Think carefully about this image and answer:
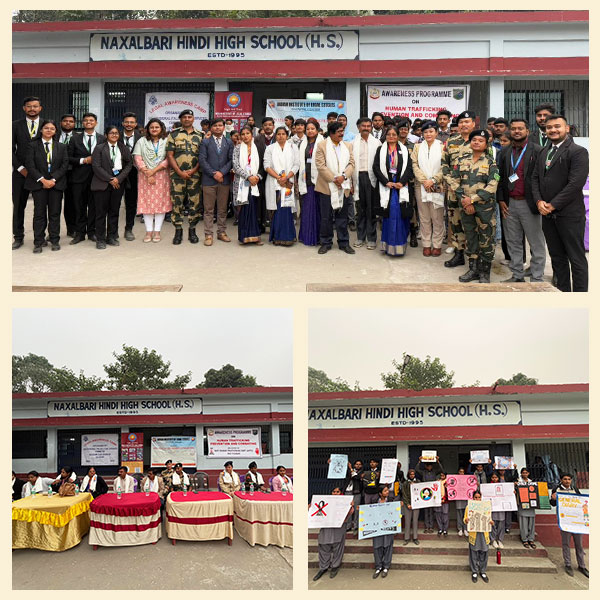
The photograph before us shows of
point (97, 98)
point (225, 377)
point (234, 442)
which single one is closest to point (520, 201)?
point (234, 442)

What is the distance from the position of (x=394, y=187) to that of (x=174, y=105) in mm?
5348

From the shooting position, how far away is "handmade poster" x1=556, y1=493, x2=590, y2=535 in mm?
7109

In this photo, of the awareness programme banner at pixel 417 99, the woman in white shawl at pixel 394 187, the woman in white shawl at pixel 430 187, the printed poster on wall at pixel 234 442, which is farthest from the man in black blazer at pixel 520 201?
the printed poster on wall at pixel 234 442

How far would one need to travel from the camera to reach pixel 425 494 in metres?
8.16

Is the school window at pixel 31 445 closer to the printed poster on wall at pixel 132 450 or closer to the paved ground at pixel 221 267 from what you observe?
the printed poster on wall at pixel 132 450

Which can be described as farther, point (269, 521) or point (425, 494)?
point (425, 494)

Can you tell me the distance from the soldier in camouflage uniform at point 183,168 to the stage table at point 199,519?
3.10 meters

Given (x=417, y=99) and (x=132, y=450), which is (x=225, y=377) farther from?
(x=417, y=99)

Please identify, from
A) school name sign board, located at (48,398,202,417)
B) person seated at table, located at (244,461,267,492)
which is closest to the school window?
school name sign board, located at (48,398,202,417)

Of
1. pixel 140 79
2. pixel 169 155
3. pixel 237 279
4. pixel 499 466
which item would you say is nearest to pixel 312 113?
pixel 140 79

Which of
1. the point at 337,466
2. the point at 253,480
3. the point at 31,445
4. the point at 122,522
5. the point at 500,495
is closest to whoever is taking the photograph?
the point at 122,522

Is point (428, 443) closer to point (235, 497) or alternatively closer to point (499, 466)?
point (499, 466)

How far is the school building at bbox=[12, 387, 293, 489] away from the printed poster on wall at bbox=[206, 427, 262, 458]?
83 mm

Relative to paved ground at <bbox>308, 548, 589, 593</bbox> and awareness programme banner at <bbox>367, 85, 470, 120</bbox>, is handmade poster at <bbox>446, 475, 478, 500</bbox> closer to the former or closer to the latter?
paved ground at <bbox>308, 548, 589, 593</bbox>
